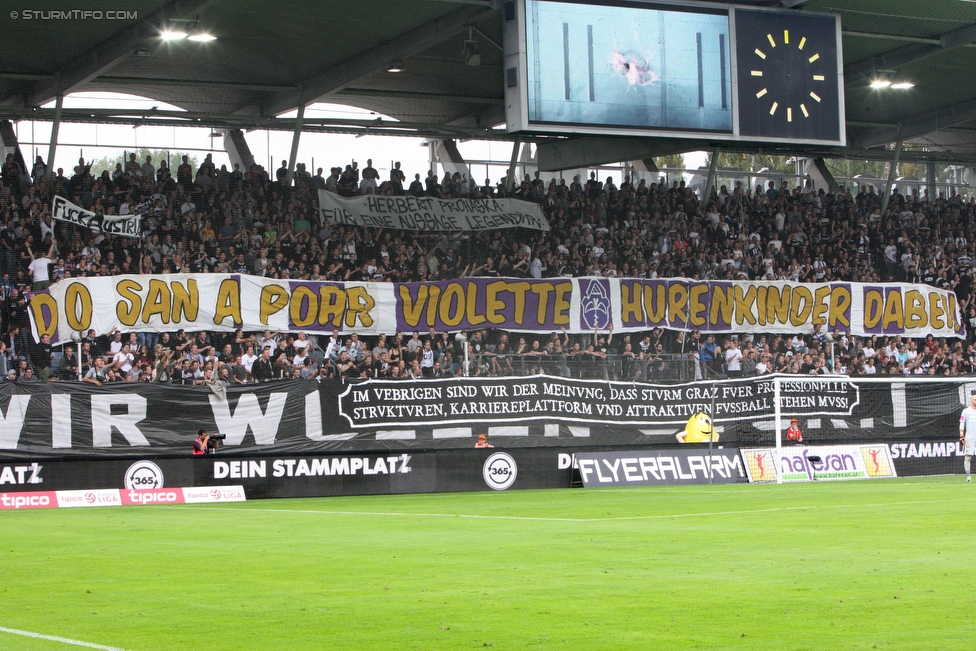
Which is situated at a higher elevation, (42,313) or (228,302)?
(228,302)

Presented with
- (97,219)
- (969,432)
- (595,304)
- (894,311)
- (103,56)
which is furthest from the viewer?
(894,311)

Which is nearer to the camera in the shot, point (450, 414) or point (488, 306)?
point (450, 414)

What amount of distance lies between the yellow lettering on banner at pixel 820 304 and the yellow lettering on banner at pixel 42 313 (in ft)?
73.2

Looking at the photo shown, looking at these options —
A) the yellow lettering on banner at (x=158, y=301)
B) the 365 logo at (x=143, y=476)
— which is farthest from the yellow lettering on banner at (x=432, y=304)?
the 365 logo at (x=143, y=476)

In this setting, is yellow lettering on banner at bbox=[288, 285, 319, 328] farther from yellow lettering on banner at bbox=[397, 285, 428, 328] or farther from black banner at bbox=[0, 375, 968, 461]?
black banner at bbox=[0, 375, 968, 461]

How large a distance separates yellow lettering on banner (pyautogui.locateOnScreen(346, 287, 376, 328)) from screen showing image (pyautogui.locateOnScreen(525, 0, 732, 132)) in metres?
7.81

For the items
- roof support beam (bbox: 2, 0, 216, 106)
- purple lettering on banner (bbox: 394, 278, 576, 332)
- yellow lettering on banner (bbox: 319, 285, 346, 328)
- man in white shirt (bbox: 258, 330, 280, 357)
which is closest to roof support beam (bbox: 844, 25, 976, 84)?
purple lettering on banner (bbox: 394, 278, 576, 332)

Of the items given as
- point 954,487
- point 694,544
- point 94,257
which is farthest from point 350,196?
point 694,544

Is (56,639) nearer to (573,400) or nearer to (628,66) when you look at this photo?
(573,400)

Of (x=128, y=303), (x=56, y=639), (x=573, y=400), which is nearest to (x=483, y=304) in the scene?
(x=573, y=400)

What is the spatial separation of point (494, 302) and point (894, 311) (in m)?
13.8

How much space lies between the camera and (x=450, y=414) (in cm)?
2903

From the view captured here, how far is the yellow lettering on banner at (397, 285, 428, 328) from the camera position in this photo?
111ft

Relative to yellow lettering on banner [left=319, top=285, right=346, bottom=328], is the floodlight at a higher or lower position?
higher
